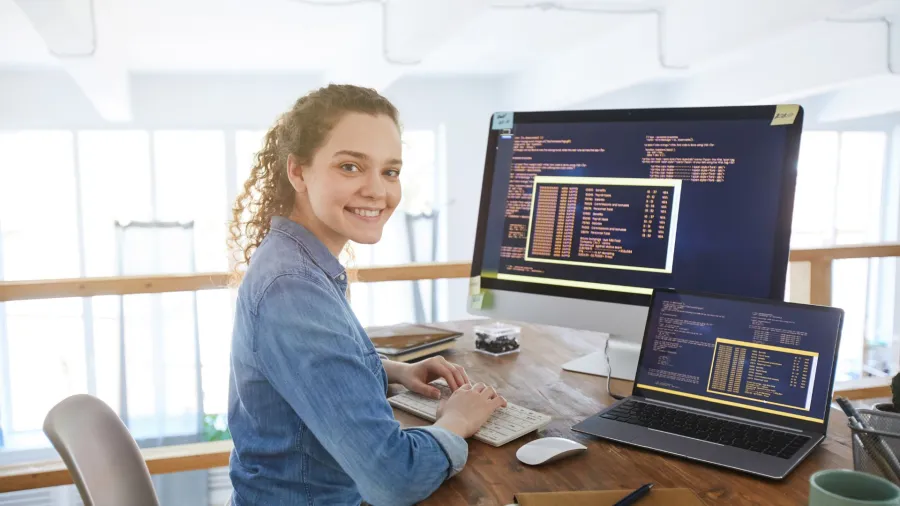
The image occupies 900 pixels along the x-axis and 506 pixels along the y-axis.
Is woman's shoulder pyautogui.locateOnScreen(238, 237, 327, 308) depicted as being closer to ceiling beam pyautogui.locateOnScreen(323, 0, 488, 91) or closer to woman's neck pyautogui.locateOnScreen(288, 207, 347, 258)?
woman's neck pyautogui.locateOnScreen(288, 207, 347, 258)

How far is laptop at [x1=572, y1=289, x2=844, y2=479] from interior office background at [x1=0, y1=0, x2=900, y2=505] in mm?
3232

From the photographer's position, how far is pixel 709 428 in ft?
3.36

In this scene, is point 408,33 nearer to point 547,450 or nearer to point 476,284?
point 476,284

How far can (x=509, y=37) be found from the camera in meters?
5.62

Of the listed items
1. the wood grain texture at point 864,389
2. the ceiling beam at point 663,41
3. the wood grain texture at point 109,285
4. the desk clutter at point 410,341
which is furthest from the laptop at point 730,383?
the ceiling beam at point 663,41

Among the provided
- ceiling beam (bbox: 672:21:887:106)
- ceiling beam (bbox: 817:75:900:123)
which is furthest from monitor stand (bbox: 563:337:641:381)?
ceiling beam (bbox: 817:75:900:123)

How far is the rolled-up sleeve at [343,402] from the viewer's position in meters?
0.86

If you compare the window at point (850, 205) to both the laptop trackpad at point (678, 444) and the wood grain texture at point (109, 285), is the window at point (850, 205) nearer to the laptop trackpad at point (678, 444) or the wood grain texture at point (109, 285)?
the wood grain texture at point (109, 285)

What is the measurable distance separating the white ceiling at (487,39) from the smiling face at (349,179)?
10.3 ft

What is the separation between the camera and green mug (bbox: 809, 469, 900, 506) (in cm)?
61

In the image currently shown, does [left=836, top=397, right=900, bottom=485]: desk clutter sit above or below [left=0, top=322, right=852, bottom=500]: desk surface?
above

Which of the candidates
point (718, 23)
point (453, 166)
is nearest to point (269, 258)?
point (718, 23)

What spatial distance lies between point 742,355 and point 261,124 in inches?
265

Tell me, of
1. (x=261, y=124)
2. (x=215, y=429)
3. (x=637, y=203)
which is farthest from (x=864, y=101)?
(x=637, y=203)
